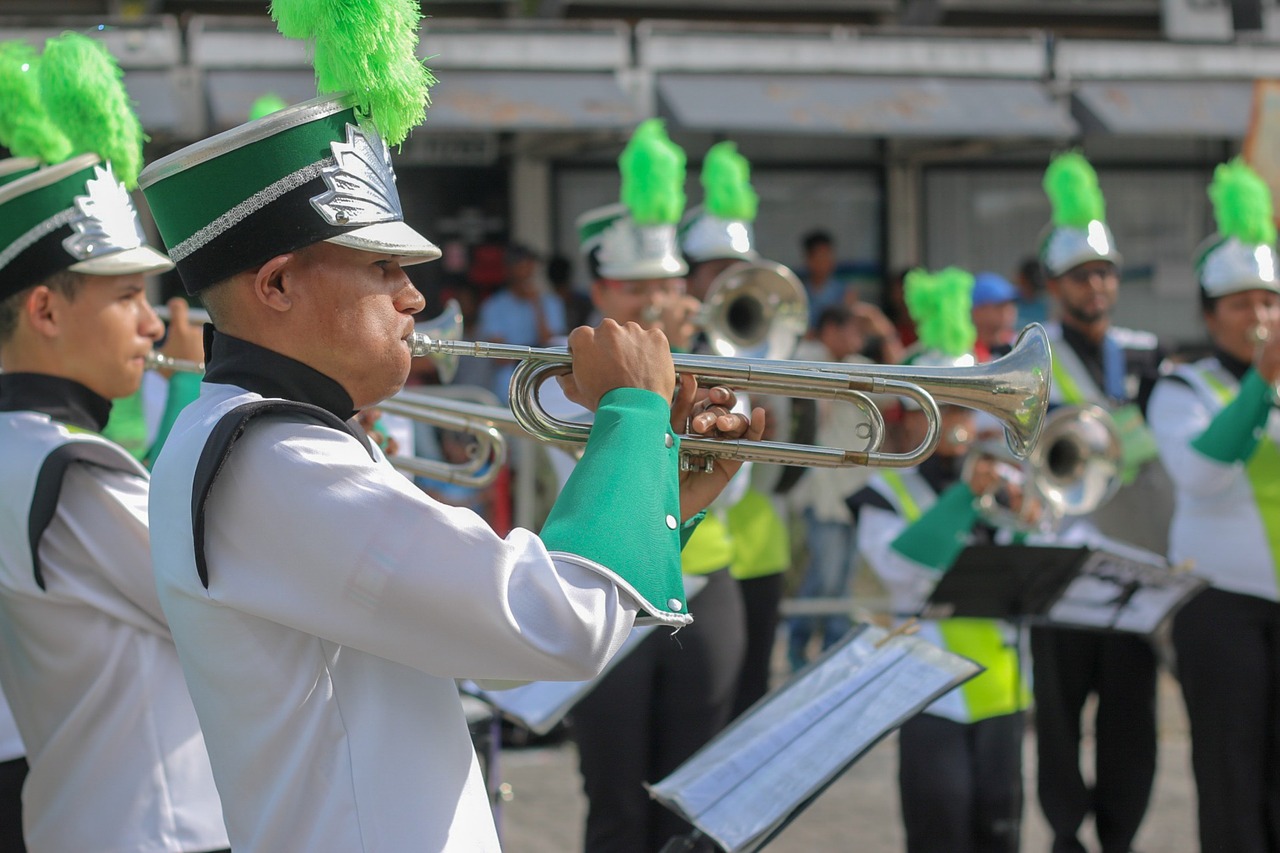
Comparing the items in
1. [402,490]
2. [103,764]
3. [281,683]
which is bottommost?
[103,764]

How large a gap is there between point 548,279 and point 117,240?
19.8 feet

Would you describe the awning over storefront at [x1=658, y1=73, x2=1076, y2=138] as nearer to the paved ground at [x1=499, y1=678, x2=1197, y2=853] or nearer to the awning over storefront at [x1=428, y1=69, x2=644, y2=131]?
the awning over storefront at [x1=428, y1=69, x2=644, y2=131]

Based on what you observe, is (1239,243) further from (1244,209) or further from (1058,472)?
(1058,472)

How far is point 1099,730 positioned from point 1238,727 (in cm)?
63

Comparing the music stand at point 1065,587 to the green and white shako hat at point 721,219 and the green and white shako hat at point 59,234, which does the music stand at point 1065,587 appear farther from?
the green and white shako hat at point 59,234

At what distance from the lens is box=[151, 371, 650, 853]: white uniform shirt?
1778mm

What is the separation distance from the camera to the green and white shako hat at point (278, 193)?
1905 millimetres

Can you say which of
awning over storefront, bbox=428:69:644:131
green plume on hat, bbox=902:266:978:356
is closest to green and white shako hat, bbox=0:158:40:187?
green plume on hat, bbox=902:266:978:356

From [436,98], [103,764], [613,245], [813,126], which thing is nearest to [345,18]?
[103,764]

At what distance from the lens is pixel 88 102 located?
2.99 m

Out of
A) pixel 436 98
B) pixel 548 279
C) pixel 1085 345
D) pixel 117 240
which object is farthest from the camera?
pixel 548 279

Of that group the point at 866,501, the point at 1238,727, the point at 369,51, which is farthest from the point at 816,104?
the point at 369,51

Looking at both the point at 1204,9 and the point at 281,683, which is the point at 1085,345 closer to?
the point at 281,683

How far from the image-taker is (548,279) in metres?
8.90
